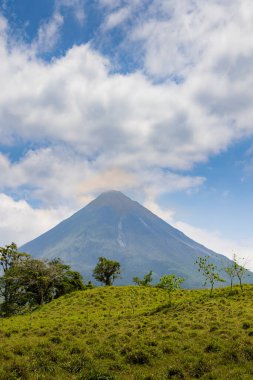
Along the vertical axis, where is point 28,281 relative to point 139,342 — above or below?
above

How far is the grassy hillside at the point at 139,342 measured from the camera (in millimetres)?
19641

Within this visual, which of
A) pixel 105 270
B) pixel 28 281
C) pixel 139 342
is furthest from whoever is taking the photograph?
pixel 105 270

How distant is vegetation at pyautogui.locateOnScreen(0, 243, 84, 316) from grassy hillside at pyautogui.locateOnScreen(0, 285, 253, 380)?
20691 mm

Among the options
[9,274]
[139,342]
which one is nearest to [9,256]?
[9,274]

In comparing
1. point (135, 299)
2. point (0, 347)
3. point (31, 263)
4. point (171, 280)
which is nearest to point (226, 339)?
point (0, 347)

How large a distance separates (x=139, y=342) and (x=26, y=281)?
5139 cm

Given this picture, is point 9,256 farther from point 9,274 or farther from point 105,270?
point 105,270

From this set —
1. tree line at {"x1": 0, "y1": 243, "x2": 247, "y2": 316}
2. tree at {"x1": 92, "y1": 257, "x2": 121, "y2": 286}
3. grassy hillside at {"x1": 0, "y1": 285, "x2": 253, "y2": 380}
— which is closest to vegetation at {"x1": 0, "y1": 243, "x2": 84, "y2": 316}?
tree line at {"x1": 0, "y1": 243, "x2": 247, "y2": 316}

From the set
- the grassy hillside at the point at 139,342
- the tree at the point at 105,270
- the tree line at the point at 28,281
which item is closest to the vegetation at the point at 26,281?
the tree line at the point at 28,281

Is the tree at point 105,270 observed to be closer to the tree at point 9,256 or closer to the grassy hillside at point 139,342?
the tree at point 9,256

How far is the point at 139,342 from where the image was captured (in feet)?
89.2

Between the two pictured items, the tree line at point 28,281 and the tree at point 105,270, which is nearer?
the tree line at point 28,281

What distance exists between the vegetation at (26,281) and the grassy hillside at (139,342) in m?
20.7

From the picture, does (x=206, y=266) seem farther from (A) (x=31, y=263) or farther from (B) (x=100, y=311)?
(A) (x=31, y=263)
